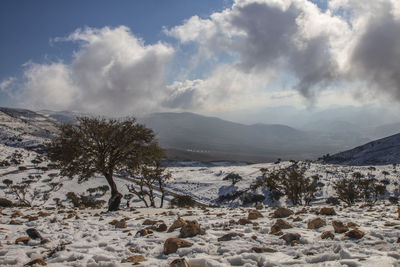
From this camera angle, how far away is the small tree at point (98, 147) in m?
17.9

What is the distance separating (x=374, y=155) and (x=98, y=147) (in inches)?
6478

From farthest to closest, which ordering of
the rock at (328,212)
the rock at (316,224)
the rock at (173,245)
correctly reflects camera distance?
the rock at (328,212) < the rock at (316,224) < the rock at (173,245)

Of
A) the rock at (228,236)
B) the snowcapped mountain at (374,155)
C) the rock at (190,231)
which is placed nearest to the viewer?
the rock at (228,236)

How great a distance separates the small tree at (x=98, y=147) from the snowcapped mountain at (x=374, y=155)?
467ft

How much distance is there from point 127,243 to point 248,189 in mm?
62582

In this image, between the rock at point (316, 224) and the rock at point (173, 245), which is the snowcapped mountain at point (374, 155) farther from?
the rock at point (173, 245)

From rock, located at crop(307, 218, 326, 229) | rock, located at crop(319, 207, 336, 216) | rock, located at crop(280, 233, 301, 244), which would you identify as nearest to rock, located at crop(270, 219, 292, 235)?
rock, located at crop(307, 218, 326, 229)

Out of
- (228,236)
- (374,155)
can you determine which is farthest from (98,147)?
(374,155)

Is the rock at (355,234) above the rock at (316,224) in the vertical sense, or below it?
above

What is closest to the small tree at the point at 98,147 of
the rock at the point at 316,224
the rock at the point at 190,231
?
the rock at the point at 190,231

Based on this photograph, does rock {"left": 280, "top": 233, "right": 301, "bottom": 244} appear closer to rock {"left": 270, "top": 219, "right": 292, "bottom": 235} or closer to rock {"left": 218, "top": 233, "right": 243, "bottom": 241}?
rock {"left": 270, "top": 219, "right": 292, "bottom": 235}

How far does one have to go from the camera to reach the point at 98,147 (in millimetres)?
18359

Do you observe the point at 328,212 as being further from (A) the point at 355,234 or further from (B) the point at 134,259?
(B) the point at 134,259

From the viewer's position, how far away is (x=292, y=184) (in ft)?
94.3
